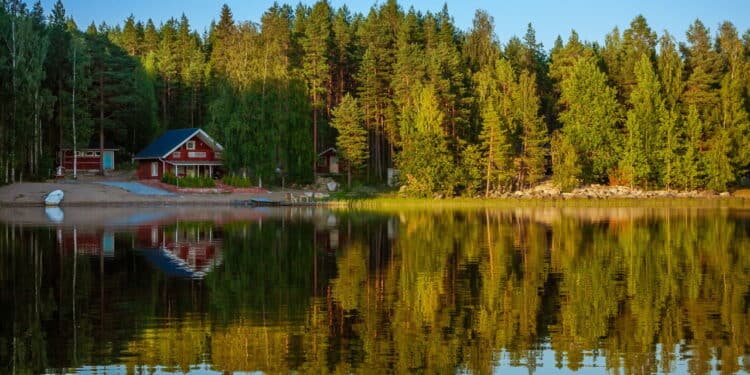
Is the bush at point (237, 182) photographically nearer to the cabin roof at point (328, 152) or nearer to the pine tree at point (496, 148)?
the cabin roof at point (328, 152)

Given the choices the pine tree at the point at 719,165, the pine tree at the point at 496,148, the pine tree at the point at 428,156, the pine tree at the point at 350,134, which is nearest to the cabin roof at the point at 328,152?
the pine tree at the point at 350,134

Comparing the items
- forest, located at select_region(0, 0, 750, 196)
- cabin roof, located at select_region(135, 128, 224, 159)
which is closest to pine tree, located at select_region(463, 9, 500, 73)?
forest, located at select_region(0, 0, 750, 196)

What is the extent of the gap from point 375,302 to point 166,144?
62.3 meters

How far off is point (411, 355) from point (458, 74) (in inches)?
2545

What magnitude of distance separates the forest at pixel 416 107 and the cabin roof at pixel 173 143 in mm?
3333

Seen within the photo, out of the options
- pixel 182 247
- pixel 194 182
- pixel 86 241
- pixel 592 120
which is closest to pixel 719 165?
pixel 592 120

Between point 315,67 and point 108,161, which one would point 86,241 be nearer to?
point 315,67

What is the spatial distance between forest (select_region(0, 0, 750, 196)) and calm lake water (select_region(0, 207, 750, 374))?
31811 millimetres

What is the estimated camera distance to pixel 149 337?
49.5 ft

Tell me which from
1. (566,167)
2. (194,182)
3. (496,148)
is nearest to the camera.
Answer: (194,182)

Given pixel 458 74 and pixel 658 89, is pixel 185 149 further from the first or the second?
pixel 658 89

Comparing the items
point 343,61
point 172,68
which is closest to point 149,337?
point 343,61

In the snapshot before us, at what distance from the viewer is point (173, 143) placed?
7650 cm

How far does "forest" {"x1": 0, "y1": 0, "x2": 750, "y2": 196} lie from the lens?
68.8 m
